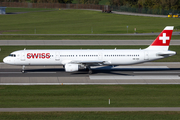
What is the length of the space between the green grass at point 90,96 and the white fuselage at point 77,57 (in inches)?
286

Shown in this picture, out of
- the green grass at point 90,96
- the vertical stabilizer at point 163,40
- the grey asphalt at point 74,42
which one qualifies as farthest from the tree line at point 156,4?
the green grass at point 90,96

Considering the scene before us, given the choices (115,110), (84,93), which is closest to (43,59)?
(84,93)

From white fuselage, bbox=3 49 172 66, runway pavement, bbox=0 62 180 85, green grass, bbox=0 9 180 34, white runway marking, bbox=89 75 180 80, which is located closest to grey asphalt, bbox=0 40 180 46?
green grass, bbox=0 9 180 34

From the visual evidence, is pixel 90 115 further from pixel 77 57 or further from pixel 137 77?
pixel 77 57

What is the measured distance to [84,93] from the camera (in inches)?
1288

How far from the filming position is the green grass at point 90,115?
2506 cm

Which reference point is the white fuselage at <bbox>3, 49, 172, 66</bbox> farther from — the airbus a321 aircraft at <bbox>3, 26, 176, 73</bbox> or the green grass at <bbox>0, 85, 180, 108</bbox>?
the green grass at <bbox>0, 85, 180, 108</bbox>

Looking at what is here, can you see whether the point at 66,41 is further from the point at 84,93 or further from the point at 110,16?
the point at 110,16

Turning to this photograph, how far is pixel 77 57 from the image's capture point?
139 ft

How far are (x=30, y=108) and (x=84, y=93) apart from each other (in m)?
7.33

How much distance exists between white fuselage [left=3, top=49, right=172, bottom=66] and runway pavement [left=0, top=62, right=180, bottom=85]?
1.77 metres

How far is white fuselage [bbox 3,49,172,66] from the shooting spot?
42062 millimetres

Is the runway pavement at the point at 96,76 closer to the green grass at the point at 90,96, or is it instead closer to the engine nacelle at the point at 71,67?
the engine nacelle at the point at 71,67

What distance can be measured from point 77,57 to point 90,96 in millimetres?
11717
